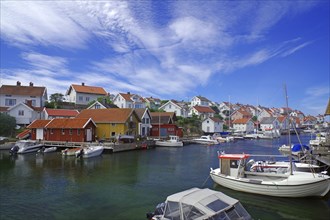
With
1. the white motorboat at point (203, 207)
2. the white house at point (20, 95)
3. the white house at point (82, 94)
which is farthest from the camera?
the white house at point (82, 94)

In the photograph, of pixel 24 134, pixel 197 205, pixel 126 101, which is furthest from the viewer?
pixel 126 101

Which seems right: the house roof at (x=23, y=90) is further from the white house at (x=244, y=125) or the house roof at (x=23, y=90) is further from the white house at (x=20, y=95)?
the white house at (x=244, y=125)

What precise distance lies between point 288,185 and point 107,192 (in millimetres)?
12356

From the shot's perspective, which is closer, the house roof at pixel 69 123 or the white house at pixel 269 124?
the house roof at pixel 69 123

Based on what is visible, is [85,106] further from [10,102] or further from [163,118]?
[163,118]

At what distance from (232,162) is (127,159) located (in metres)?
18.9

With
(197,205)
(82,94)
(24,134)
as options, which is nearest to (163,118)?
(82,94)

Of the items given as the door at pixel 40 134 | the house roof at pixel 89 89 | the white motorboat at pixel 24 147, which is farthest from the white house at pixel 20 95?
the white motorboat at pixel 24 147

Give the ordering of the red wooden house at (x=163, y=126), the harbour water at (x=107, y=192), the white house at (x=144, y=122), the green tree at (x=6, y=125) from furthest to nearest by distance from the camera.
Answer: the red wooden house at (x=163, y=126)
the white house at (x=144, y=122)
the green tree at (x=6, y=125)
the harbour water at (x=107, y=192)

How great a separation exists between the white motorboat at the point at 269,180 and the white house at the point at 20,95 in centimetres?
5709

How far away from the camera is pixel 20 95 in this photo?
211ft

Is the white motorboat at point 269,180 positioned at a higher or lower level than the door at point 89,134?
lower

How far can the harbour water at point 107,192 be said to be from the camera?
15.5 meters

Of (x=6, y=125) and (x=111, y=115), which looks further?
(x=6, y=125)
